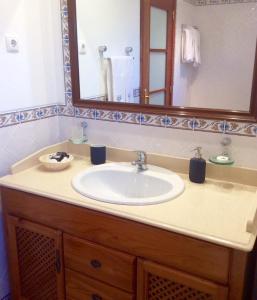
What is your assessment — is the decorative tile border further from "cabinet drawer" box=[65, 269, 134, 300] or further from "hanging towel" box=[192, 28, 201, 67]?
"cabinet drawer" box=[65, 269, 134, 300]

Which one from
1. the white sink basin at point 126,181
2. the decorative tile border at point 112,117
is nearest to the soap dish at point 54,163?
the white sink basin at point 126,181

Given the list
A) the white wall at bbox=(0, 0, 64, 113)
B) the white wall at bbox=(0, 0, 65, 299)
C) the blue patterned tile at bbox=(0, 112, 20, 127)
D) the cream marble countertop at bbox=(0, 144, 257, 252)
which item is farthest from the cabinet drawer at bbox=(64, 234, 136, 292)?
the white wall at bbox=(0, 0, 64, 113)

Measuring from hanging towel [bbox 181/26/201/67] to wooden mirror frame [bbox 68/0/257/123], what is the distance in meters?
0.21

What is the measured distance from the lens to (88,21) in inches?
65.1

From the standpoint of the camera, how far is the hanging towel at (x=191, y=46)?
1381mm

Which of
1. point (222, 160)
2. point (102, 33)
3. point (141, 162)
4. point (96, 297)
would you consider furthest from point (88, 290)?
point (102, 33)

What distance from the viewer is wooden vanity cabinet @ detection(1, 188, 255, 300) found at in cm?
106

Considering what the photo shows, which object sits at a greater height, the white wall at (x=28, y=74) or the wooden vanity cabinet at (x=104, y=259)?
the white wall at (x=28, y=74)

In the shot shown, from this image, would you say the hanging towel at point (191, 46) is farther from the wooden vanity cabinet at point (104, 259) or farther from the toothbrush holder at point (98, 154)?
the wooden vanity cabinet at point (104, 259)

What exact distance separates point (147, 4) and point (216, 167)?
32.1 inches

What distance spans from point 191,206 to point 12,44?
1100 millimetres

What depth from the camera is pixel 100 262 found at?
129 centimetres

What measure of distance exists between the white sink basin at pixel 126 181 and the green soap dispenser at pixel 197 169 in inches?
2.4

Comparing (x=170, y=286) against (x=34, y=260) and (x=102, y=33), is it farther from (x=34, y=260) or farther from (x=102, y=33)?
(x=102, y=33)
